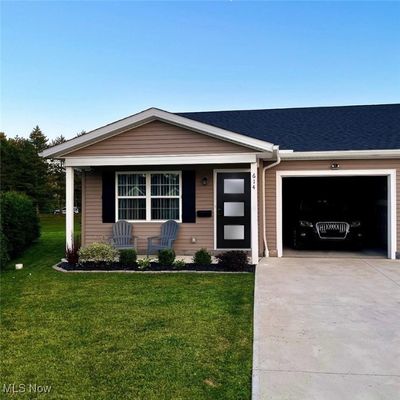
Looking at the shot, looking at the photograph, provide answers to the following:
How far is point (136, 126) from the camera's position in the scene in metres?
8.49

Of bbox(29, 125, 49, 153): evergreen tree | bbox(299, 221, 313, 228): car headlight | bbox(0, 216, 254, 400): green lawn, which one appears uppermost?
bbox(29, 125, 49, 153): evergreen tree

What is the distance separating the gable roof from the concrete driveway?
364 centimetres

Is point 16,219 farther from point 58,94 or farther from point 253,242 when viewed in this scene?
point 58,94

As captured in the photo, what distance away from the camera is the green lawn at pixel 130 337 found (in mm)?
2885

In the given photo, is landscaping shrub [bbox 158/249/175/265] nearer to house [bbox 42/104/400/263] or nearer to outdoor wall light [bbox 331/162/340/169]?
house [bbox 42/104/400/263]

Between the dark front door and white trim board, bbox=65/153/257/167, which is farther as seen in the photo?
the dark front door

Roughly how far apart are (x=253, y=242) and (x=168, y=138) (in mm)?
3151

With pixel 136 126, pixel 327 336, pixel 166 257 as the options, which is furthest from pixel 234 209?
pixel 327 336

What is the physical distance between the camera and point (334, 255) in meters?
9.19

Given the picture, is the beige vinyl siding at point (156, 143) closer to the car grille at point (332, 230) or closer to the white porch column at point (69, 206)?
the white porch column at point (69, 206)

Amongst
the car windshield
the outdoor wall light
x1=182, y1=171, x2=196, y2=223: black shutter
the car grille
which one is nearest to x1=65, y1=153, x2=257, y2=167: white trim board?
x1=182, y1=171, x2=196, y2=223: black shutter

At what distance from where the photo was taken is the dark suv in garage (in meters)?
9.32

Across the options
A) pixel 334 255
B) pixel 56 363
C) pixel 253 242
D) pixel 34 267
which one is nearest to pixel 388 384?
pixel 56 363

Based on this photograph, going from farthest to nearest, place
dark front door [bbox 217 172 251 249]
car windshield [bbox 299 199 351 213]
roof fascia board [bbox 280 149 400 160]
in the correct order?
car windshield [bbox 299 199 351 213] < dark front door [bbox 217 172 251 249] < roof fascia board [bbox 280 149 400 160]
